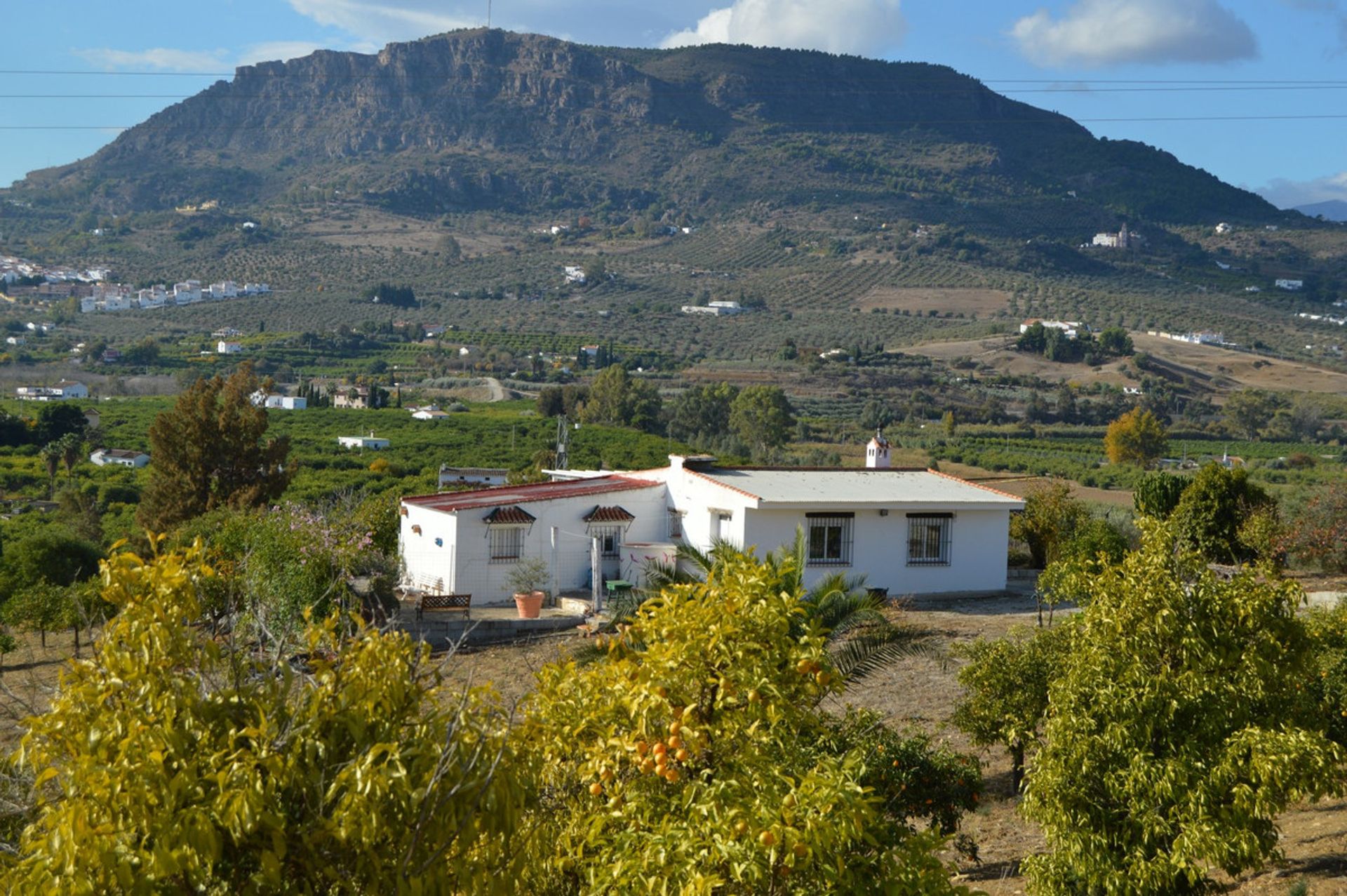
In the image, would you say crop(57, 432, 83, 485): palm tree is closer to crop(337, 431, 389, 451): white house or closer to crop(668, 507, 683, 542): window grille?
→ crop(337, 431, 389, 451): white house

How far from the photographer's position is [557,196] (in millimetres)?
189375

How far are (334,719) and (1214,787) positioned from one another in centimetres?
529

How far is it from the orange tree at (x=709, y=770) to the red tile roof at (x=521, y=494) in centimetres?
1509

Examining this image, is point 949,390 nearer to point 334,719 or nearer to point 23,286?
point 334,719

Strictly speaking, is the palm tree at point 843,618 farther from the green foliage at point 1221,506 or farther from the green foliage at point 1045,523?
the green foliage at point 1045,523

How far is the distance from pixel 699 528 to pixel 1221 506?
9.28m

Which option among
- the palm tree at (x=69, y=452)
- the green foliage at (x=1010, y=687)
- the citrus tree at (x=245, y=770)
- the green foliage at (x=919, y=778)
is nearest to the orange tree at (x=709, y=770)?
the citrus tree at (x=245, y=770)

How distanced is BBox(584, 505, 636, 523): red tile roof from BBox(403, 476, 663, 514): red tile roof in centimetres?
30

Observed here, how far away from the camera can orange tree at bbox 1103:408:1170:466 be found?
202ft

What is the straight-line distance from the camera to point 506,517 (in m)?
21.2

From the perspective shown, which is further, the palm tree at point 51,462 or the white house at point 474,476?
the palm tree at point 51,462

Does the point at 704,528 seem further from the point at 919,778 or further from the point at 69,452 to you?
the point at 69,452

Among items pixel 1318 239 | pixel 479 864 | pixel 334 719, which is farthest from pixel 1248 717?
pixel 1318 239

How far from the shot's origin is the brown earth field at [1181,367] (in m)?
90.4
